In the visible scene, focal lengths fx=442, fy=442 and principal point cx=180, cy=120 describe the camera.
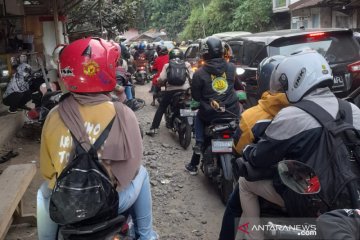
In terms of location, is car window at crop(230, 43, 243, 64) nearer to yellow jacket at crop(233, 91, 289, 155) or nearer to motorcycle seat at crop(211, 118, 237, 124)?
motorcycle seat at crop(211, 118, 237, 124)

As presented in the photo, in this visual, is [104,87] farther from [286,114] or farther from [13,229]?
[13,229]

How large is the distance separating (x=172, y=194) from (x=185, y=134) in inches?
75.7

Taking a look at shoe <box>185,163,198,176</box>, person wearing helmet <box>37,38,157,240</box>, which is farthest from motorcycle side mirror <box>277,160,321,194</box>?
shoe <box>185,163,198,176</box>

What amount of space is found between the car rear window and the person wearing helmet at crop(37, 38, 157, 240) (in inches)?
181

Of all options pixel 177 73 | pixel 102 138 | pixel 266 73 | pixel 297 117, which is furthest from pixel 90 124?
pixel 177 73

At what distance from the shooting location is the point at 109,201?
2160mm

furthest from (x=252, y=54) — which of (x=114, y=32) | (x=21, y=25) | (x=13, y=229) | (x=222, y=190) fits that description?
(x=114, y=32)

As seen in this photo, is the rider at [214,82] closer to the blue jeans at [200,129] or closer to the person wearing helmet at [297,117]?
the blue jeans at [200,129]

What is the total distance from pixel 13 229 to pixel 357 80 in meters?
5.18

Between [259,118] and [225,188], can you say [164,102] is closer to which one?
[225,188]

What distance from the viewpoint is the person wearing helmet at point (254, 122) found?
2785mm

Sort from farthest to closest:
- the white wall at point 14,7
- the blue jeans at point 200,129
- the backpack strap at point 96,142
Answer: the white wall at point 14,7 → the blue jeans at point 200,129 → the backpack strap at point 96,142

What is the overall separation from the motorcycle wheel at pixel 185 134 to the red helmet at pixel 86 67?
4.78 meters

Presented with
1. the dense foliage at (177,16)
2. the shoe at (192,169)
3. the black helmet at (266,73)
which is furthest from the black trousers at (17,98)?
the dense foliage at (177,16)
